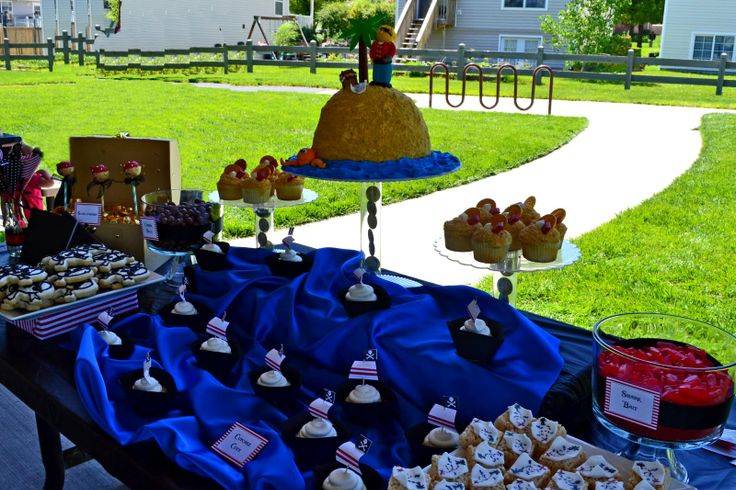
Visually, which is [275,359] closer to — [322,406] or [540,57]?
[322,406]

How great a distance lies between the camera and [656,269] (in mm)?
5137

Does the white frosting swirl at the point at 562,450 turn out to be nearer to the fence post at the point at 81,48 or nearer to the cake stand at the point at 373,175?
the cake stand at the point at 373,175

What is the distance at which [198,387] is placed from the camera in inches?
72.9

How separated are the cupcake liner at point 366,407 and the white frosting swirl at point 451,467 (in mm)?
385

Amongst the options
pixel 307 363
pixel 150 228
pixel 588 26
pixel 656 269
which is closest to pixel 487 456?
pixel 307 363

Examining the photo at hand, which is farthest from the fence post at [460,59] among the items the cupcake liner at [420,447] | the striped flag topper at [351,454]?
the striped flag topper at [351,454]

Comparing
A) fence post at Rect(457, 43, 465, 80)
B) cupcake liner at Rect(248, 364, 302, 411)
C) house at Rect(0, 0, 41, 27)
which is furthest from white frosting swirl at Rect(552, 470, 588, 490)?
house at Rect(0, 0, 41, 27)

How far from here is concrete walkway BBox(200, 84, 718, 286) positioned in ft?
18.5

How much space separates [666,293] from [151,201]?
10.6 feet

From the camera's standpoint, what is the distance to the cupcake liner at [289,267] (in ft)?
7.93

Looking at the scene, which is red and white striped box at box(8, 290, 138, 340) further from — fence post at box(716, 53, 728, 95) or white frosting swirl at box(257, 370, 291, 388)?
fence post at box(716, 53, 728, 95)

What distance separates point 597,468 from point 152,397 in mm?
1018

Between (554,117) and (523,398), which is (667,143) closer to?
(554,117)

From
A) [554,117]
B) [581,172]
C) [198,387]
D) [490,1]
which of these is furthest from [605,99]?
[198,387]
